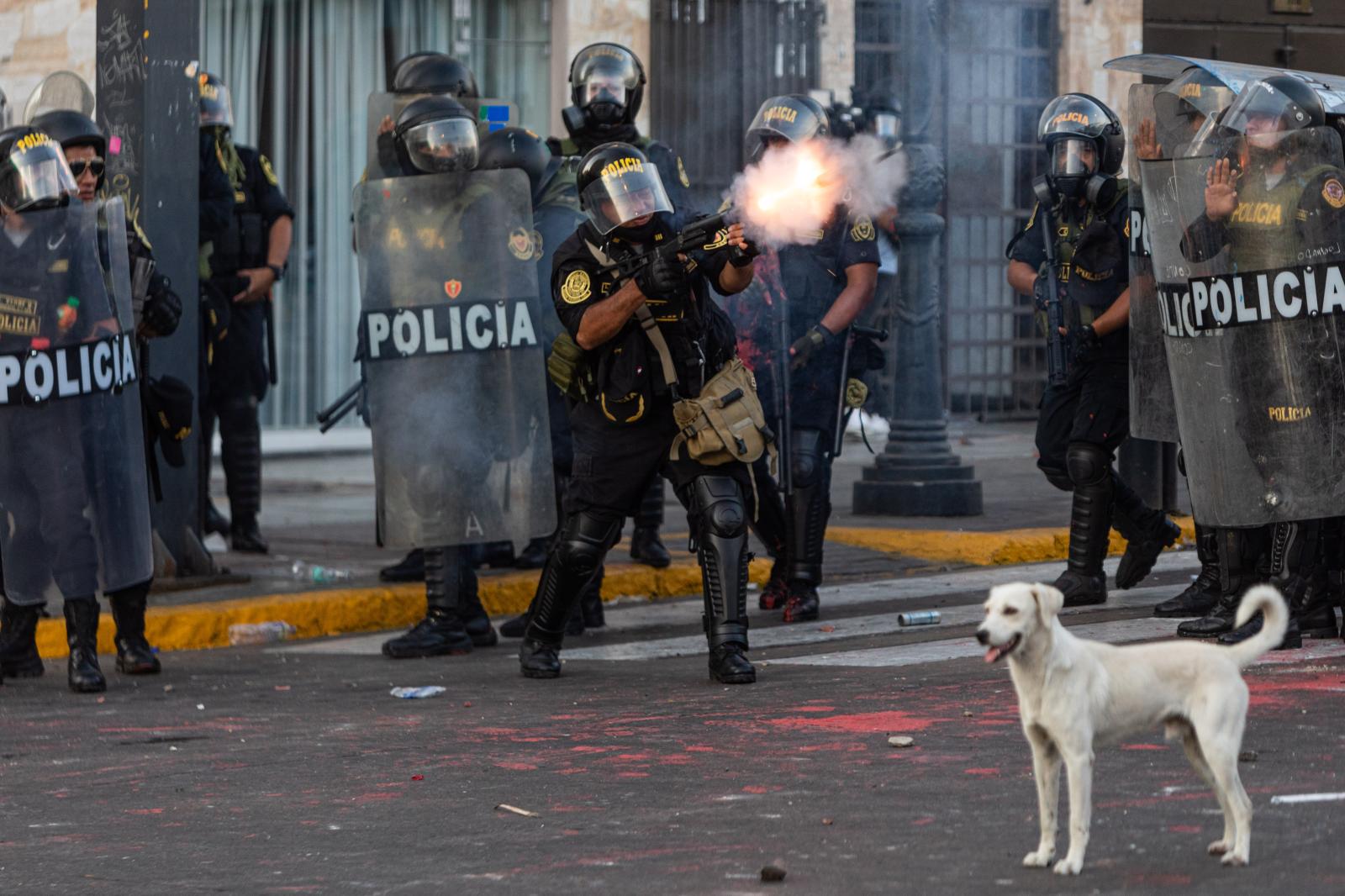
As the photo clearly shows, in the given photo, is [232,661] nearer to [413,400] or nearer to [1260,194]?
[413,400]

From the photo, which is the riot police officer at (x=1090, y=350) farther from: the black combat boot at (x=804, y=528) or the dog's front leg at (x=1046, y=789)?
the dog's front leg at (x=1046, y=789)

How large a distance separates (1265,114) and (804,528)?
99.2 inches

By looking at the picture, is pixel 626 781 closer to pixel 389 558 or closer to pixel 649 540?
pixel 649 540

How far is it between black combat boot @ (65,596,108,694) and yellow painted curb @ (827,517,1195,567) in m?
4.30

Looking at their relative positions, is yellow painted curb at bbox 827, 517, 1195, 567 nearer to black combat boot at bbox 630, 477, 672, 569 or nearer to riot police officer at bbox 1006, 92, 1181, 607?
black combat boot at bbox 630, 477, 672, 569

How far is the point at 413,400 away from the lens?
8.29m

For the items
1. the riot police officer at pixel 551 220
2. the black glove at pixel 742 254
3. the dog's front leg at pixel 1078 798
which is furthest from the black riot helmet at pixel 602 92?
the dog's front leg at pixel 1078 798

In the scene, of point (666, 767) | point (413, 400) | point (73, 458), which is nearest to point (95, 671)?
point (73, 458)

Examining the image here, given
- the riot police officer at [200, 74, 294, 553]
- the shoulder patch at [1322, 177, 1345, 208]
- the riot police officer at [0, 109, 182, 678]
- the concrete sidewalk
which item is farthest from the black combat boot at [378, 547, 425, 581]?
the shoulder patch at [1322, 177, 1345, 208]

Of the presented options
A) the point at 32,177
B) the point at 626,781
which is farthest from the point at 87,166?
the point at 626,781

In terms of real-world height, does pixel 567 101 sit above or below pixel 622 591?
above

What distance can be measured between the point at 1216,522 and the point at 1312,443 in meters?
0.42

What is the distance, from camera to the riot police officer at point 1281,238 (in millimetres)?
7121

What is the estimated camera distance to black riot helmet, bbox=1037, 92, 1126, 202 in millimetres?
8594
